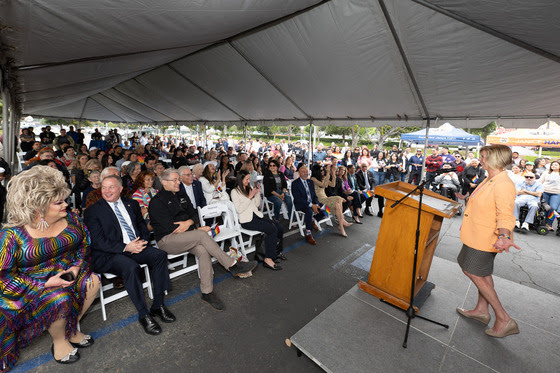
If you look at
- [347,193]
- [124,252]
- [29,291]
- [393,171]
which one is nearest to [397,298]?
[124,252]

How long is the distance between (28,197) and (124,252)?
1011mm

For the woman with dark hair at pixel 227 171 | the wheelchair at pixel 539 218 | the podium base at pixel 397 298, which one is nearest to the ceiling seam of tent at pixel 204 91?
the woman with dark hair at pixel 227 171

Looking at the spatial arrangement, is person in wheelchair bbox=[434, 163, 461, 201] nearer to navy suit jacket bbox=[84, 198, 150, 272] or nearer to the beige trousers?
the beige trousers

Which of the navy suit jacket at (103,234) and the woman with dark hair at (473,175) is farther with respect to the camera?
the woman with dark hair at (473,175)

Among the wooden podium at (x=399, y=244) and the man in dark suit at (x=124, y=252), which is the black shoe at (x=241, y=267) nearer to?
the man in dark suit at (x=124, y=252)

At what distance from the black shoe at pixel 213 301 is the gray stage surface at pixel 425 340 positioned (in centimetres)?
99

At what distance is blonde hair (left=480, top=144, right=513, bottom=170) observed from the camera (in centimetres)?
226

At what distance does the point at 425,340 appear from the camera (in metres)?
2.28

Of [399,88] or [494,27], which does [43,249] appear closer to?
[494,27]

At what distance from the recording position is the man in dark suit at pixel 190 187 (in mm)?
4043

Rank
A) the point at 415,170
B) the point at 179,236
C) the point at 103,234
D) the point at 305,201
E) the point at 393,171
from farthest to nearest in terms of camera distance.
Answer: the point at 393,171 < the point at 415,170 < the point at 305,201 < the point at 179,236 < the point at 103,234

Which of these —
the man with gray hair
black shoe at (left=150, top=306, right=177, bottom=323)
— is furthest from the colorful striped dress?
the man with gray hair

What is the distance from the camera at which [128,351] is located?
2205 mm

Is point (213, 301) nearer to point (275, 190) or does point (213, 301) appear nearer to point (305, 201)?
point (305, 201)
